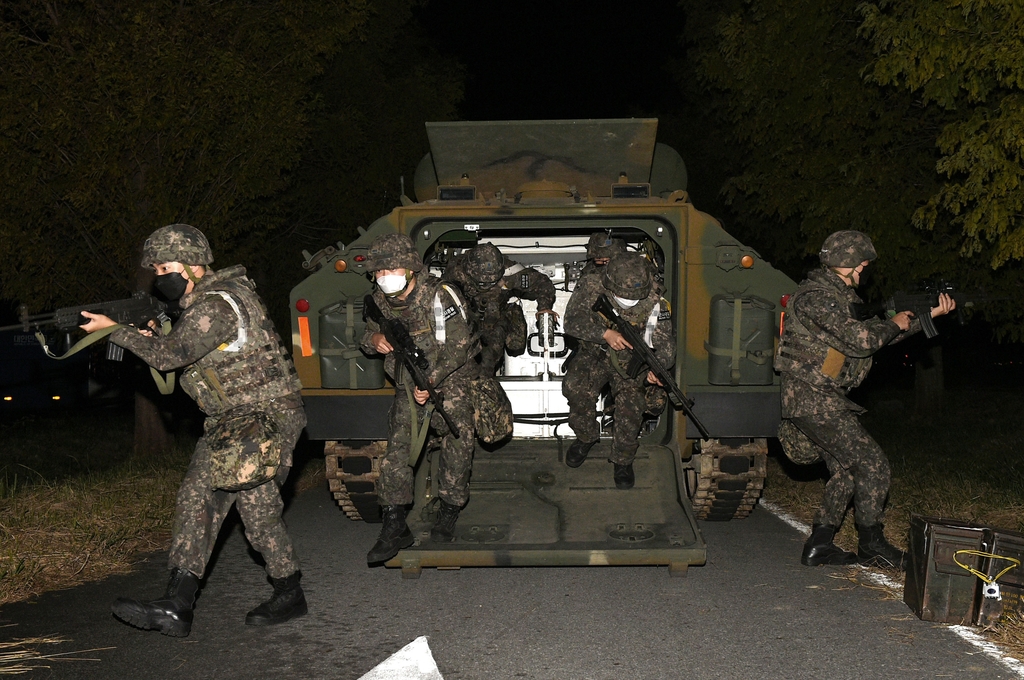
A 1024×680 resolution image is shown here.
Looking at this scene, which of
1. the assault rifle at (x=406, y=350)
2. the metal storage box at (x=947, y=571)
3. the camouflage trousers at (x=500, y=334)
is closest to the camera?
the metal storage box at (x=947, y=571)

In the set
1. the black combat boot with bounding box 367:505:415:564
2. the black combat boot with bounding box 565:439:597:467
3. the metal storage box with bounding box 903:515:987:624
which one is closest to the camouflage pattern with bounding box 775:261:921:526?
the metal storage box with bounding box 903:515:987:624

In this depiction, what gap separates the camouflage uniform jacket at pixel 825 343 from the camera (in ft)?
21.6

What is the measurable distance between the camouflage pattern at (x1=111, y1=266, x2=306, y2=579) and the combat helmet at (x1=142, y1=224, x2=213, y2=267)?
142 mm

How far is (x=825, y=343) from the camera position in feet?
22.2

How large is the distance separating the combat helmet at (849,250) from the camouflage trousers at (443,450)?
2.48 meters

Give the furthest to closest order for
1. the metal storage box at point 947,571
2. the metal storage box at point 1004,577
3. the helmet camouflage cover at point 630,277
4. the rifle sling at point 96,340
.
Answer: the helmet camouflage cover at point 630,277
the rifle sling at point 96,340
the metal storage box at point 947,571
the metal storage box at point 1004,577

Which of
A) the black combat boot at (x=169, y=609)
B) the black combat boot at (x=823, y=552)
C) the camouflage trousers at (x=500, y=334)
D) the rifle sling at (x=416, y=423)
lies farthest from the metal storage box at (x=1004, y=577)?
the black combat boot at (x=169, y=609)

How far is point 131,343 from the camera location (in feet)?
17.9

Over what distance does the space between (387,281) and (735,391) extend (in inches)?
99.3

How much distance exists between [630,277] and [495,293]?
153 cm

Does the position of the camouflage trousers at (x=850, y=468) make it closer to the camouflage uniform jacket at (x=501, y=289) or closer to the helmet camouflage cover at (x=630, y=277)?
the helmet camouflage cover at (x=630, y=277)

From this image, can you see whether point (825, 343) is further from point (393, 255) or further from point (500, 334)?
point (393, 255)

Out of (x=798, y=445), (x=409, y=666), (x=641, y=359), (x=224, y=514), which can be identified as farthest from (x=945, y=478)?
(x=224, y=514)

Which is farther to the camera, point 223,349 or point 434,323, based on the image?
point 434,323
